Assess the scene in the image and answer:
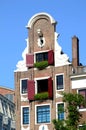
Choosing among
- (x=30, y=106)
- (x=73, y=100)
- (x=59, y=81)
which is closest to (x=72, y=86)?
(x=59, y=81)

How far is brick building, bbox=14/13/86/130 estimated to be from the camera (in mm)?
45906

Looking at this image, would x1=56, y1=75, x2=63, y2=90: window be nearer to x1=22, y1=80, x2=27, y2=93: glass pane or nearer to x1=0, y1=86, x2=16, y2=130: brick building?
x1=22, y1=80, x2=27, y2=93: glass pane

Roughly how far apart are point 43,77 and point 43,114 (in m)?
3.38

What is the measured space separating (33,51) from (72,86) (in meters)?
5.41

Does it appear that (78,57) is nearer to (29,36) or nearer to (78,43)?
(78,43)

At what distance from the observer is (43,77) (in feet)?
155

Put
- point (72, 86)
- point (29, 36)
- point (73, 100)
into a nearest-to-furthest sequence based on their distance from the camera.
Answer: point (73, 100) → point (72, 86) → point (29, 36)

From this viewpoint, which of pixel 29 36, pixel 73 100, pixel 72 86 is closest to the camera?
pixel 73 100

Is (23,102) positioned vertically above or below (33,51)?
below

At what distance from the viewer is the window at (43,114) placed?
4631 centimetres

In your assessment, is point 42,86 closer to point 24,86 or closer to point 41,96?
point 41,96

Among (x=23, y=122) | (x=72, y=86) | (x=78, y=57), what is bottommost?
(x=23, y=122)

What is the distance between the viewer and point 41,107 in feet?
154

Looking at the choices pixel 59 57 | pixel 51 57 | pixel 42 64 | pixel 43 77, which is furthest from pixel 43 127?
pixel 59 57
